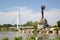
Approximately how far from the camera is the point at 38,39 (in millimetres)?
13367

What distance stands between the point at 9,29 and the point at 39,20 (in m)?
30.0

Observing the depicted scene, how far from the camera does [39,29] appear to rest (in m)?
53.5

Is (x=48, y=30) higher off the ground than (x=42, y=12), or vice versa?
(x=42, y=12)

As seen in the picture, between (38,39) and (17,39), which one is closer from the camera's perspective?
(38,39)

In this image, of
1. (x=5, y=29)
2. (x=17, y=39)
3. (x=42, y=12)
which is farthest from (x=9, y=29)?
(x=17, y=39)

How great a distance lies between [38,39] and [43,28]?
39.6 metres

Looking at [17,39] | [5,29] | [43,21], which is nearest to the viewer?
[17,39]

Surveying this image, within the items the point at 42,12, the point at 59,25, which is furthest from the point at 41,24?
the point at 59,25

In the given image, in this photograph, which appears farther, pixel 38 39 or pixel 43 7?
pixel 43 7

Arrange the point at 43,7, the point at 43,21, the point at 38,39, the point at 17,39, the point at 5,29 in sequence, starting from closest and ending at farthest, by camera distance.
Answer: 1. the point at 38,39
2. the point at 17,39
3. the point at 43,21
4. the point at 43,7
5. the point at 5,29

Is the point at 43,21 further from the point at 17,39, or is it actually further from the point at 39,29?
the point at 17,39

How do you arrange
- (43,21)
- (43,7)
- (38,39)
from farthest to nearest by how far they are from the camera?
(43,7)
(43,21)
(38,39)

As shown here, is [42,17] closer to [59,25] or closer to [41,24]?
[41,24]

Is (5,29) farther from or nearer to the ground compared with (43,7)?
nearer to the ground
